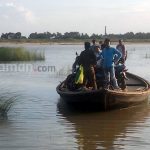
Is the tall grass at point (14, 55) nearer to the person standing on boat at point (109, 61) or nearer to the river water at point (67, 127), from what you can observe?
the river water at point (67, 127)

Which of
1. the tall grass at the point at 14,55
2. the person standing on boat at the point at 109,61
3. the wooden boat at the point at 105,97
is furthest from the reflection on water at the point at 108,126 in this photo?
the tall grass at the point at 14,55

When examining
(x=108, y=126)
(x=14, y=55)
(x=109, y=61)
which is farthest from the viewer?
(x=14, y=55)

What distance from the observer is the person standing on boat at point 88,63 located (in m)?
12.0

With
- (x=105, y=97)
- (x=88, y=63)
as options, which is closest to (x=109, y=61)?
(x=88, y=63)

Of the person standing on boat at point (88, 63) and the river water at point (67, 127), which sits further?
the person standing on boat at point (88, 63)

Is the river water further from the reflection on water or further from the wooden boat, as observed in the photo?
the wooden boat

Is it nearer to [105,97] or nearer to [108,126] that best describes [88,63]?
[105,97]

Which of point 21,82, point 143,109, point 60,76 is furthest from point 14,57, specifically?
point 143,109

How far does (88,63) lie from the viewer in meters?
12.1

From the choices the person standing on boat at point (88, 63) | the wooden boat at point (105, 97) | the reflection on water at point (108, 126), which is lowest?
the reflection on water at point (108, 126)

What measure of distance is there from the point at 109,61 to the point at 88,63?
65 cm

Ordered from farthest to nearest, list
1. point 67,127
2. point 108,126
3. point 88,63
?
point 88,63, point 108,126, point 67,127

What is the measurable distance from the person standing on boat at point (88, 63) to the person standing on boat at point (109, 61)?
1.24 feet

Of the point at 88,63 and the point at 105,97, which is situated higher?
the point at 88,63
